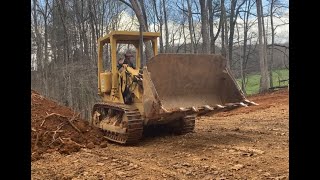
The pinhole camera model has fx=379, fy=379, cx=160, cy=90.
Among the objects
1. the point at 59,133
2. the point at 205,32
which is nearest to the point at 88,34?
the point at 205,32

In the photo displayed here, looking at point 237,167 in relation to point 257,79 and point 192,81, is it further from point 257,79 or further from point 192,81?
point 257,79

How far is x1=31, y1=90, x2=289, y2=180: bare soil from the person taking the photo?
18.1 feet

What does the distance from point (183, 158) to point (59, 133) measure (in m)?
3.22

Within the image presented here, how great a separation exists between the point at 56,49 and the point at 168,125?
1527 cm

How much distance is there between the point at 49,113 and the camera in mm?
9570

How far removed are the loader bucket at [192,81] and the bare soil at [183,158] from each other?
856mm

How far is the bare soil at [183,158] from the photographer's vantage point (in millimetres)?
5523

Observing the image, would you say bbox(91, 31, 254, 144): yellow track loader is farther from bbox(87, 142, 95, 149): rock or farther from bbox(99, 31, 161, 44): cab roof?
bbox(87, 142, 95, 149): rock

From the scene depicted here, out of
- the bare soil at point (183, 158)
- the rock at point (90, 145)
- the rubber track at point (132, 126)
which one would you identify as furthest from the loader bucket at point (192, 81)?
the rock at point (90, 145)

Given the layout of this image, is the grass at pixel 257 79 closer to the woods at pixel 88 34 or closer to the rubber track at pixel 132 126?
the woods at pixel 88 34

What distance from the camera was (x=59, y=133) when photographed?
27.5ft

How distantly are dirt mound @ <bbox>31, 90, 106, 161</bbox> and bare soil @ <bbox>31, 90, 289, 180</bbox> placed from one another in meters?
0.12
